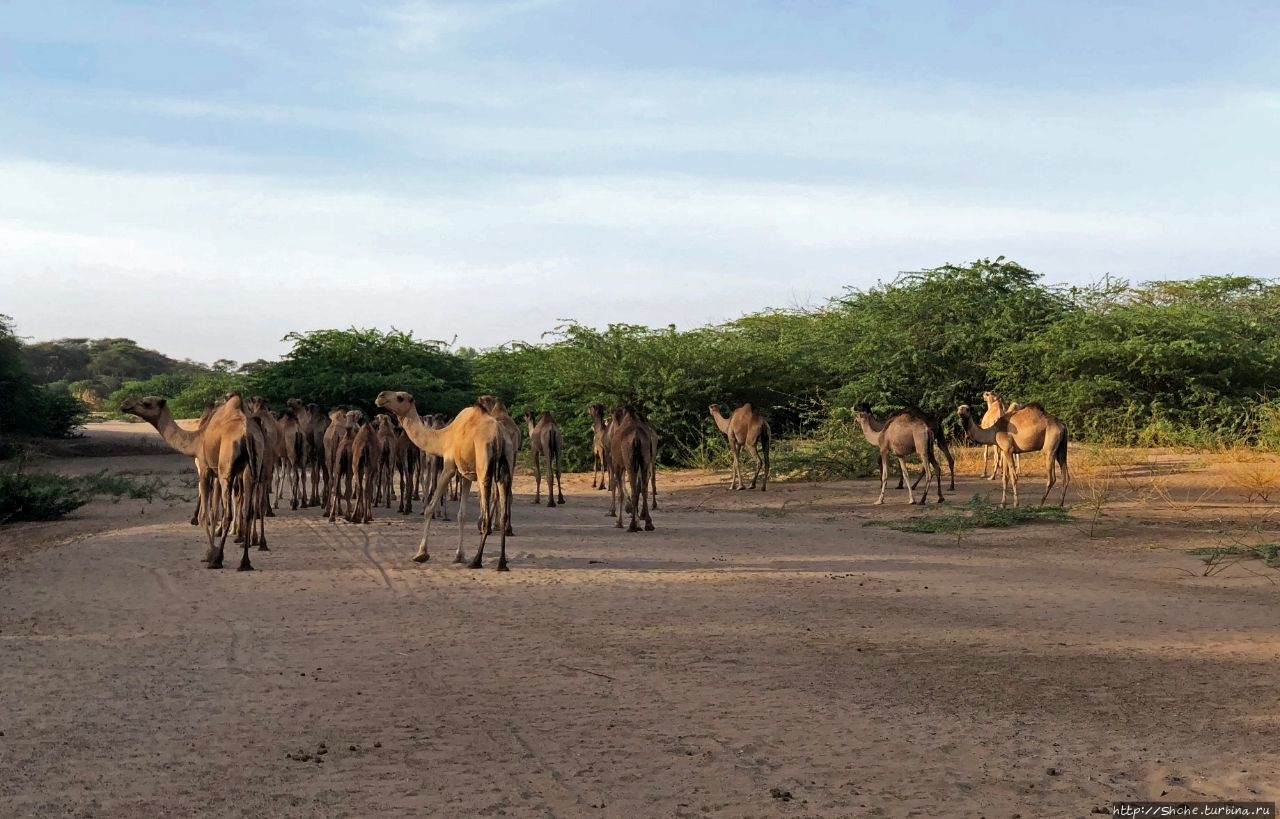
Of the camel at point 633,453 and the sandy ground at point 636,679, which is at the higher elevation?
the camel at point 633,453

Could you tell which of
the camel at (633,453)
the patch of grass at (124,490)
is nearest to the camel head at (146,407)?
the camel at (633,453)

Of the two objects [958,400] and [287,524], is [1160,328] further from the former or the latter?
[287,524]

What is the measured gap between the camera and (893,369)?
28594 millimetres

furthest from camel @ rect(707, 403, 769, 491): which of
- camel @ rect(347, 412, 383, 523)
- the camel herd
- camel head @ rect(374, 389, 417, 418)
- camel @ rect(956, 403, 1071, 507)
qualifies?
camel head @ rect(374, 389, 417, 418)

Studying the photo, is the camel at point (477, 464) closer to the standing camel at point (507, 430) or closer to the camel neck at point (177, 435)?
the standing camel at point (507, 430)

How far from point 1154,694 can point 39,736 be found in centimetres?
623

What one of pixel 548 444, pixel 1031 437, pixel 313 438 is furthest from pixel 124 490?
pixel 1031 437

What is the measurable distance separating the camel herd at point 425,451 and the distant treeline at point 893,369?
4.24 m

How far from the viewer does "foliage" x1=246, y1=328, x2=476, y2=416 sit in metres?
29.5

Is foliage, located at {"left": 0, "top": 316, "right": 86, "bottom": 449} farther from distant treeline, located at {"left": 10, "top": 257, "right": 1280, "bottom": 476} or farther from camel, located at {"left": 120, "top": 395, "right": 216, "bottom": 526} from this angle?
camel, located at {"left": 120, "top": 395, "right": 216, "bottom": 526}

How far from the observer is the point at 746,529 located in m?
16.8

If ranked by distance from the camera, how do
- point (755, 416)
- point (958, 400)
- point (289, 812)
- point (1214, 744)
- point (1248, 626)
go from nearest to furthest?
point (289, 812)
point (1214, 744)
point (1248, 626)
point (755, 416)
point (958, 400)

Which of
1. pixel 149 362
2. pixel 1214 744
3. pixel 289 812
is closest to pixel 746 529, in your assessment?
pixel 1214 744

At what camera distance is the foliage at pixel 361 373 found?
29.5m
